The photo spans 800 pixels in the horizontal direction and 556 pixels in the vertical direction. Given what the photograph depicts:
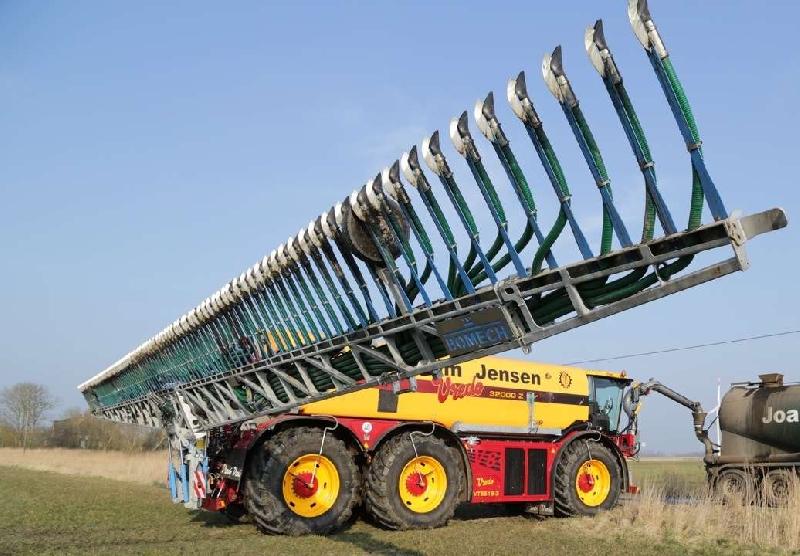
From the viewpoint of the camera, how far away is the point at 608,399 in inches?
663

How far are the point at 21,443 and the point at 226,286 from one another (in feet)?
178

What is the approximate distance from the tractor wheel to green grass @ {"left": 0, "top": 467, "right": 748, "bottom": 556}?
1.82 ft

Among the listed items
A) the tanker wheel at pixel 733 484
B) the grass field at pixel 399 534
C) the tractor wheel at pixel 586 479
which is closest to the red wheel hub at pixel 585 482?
the tractor wheel at pixel 586 479

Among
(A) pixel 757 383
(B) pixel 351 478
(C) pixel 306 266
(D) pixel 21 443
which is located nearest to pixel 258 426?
(B) pixel 351 478

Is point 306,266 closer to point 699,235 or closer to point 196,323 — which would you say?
point 196,323

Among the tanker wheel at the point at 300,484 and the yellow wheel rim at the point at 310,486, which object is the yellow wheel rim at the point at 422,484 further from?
the yellow wheel rim at the point at 310,486

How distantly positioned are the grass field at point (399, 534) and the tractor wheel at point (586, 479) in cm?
55

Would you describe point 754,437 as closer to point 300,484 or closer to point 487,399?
point 487,399

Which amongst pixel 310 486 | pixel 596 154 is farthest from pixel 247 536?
pixel 596 154

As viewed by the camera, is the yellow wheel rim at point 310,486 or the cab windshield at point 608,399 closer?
the yellow wheel rim at point 310,486

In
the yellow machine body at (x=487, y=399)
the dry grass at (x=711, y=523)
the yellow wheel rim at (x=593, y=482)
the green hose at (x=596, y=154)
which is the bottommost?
the dry grass at (x=711, y=523)

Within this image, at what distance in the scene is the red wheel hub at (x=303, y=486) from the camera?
39.9 feet

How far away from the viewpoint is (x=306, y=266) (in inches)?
433

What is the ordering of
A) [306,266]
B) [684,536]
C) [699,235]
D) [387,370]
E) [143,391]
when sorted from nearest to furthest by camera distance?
1. [699,235]
2. [387,370]
3. [306,266]
4. [684,536]
5. [143,391]
